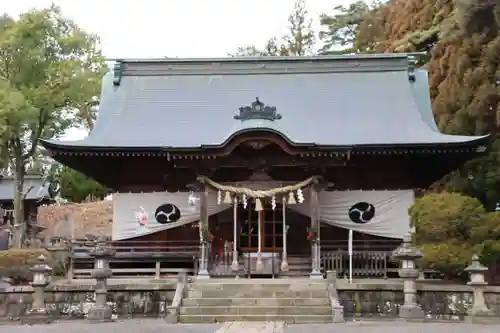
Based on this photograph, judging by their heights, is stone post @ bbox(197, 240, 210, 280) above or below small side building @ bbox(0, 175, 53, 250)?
below

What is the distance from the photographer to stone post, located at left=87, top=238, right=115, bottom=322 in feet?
41.4

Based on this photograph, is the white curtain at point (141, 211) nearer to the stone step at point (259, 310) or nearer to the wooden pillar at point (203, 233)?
the wooden pillar at point (203, 233)

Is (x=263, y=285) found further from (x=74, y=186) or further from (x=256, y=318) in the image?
(x=74, y=186)

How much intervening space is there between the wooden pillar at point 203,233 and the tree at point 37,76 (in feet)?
33.7

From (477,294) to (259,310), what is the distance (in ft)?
15.0

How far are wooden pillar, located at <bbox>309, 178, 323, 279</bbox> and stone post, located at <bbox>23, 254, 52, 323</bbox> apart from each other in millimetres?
6392

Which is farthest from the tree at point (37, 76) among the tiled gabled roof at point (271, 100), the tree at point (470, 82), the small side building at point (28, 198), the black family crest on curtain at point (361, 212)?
→ the tree at point (470, 82)

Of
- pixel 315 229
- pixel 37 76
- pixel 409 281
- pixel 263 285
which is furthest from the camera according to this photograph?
pixel 37 76

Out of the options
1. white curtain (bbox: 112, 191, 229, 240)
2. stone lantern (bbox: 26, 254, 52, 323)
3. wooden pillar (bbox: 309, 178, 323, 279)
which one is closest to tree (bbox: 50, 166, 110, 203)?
white curtain (bbox: 112, 191, 229, 240)

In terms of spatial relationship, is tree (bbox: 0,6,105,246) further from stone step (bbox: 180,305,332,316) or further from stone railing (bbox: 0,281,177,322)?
stone step (bbox: 180,305,332,316)

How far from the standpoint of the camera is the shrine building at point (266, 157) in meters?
15.7

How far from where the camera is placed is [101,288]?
12.9 m

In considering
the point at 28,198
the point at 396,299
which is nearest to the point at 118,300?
the point at 396,299

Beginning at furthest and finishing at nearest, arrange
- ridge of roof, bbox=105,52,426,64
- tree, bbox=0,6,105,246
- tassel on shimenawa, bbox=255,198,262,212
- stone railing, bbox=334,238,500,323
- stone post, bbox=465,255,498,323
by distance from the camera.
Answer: tree, bbox=0,6,105,246, ridge of roof, bbox=105,52,426,64, tassel on shimenawa, bbox=255,198,262,212, stone railing, bbox=334,238,500,323, stone post, bbox=465,255,498,323
